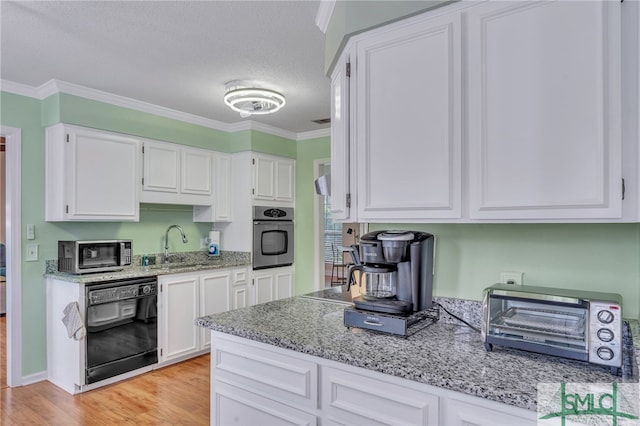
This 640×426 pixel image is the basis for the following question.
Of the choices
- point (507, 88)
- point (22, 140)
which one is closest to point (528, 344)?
point (507, 88)

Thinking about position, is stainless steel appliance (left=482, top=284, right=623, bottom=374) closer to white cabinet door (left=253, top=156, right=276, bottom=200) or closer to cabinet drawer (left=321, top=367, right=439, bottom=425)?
cabinet drawer (left=321, top=367, right=439, bottom=425)

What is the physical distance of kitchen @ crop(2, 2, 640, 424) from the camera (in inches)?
59.9

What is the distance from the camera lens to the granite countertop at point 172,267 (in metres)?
3.08

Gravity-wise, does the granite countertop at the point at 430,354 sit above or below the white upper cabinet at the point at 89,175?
below

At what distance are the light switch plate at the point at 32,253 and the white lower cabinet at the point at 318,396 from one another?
7.40 ft

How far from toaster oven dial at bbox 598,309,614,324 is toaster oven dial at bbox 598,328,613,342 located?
3cm

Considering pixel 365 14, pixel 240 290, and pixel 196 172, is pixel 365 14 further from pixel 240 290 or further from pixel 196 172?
pixel 240 290

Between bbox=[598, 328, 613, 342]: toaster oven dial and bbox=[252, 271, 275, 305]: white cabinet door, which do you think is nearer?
bbox=[598, 328, 613, 342]: toaster oven dial

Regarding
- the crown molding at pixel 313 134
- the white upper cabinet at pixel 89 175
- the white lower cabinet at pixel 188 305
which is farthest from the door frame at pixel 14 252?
the crown molding at pixel 313 134

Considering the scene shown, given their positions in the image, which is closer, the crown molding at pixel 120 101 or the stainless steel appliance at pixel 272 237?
the crown molding at pixel 120 101

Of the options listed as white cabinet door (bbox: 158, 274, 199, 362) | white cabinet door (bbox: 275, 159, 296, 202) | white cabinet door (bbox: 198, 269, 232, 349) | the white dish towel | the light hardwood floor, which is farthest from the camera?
white cabinet door (bbox: 275, 159, 296, 202)

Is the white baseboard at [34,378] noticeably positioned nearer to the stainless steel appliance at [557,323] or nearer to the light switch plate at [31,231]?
the light switch plate at [31,231]

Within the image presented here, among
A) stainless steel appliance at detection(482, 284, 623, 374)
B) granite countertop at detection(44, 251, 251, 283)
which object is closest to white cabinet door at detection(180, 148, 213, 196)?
granite countertop at detection(44, 251, 251, 283)

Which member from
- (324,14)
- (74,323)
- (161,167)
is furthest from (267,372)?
(161,167)
